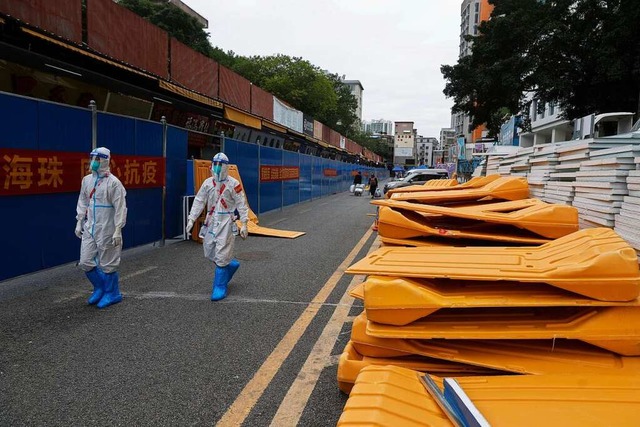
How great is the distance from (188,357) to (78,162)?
4.53m

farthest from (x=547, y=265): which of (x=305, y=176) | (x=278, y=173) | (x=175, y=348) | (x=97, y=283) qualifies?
(x=305, y=176)

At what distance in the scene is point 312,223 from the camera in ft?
42.9

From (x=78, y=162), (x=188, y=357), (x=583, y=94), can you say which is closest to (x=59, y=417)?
(x=188, y=357)

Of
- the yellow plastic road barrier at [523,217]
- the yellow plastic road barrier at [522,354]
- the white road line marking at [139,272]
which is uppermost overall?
the yellow plastic road barrier at [523,217]

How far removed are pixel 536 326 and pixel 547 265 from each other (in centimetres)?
39

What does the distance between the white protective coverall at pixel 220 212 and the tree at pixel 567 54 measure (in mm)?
16405

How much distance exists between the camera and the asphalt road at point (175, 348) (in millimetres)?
2910

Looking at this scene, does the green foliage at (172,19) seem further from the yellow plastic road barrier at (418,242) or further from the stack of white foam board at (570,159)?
the yellow plastic road barrier at (418,242)

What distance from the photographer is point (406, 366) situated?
2.86 m

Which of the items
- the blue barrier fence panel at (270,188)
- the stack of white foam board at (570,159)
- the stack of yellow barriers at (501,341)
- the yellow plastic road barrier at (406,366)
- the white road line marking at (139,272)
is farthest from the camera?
the blue barrier fence panel at (270,188)

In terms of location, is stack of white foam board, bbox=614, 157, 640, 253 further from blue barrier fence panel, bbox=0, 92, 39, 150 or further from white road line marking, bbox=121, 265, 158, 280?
blue barrier fence panel, bbox=0, 92, 39, 150

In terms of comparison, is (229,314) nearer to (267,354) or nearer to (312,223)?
(267,354)

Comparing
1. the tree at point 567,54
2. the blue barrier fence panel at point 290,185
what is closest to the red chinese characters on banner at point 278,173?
the blue barrier fence panel at point 290,185

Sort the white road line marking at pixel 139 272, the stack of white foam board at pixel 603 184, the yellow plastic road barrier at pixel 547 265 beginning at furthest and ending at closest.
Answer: the white road line marking at pixel 139 272
the stack of white foam board at pixel 603 184
the yellow plastic road barrier at pixel 547 265
